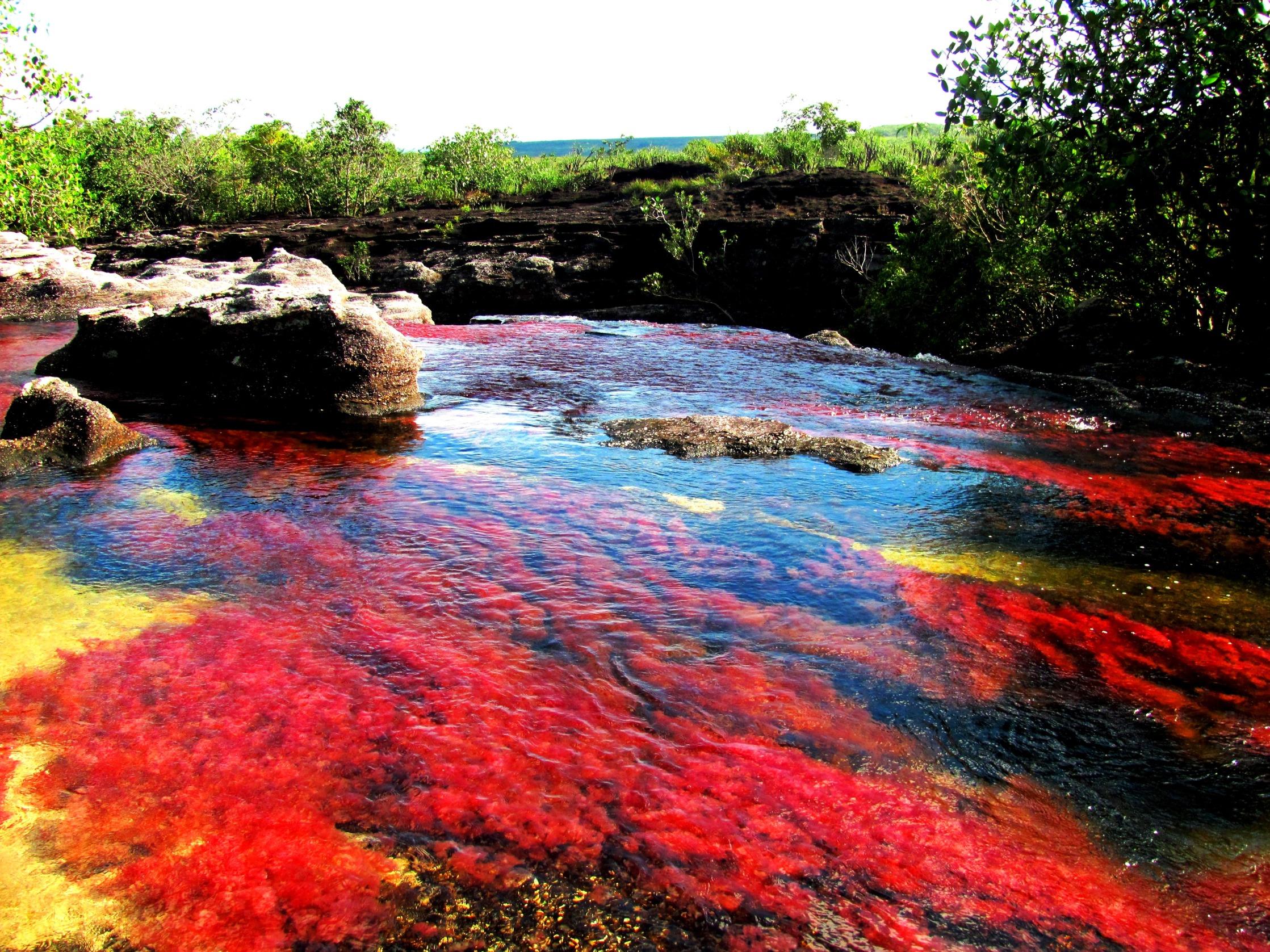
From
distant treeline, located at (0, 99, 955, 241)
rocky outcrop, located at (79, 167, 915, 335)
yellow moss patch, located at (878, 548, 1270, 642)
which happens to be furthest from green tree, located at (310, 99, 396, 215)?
yellow moss patch, located at (878, 548, 1270, 642)

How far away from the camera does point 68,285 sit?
16922 millimetres

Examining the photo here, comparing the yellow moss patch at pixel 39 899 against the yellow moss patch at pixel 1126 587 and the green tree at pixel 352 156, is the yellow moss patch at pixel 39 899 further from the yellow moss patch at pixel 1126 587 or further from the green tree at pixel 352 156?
the green tree at pixel 352 156

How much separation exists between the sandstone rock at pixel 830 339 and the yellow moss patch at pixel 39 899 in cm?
1395

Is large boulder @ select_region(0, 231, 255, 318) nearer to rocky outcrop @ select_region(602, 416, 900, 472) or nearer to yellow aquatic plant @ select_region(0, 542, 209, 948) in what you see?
rocky outcrop @ select_region(602, 416, 900, 472)

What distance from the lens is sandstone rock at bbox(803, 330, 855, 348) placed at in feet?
50.1

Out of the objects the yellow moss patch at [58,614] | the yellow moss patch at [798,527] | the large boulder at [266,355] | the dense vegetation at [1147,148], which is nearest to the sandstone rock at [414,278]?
the large boulder at [266,355]

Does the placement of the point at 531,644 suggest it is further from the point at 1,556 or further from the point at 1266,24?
the point at 1266,24

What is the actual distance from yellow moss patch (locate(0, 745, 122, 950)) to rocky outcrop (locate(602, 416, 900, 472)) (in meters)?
5.43

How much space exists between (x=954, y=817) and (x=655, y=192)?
25.5m

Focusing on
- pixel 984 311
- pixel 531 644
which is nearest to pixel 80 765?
pixel 531 644

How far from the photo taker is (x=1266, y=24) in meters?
8.40

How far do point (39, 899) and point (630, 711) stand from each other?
209 cm

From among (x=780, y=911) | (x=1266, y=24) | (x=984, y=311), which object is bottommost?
(x=780, y=911)

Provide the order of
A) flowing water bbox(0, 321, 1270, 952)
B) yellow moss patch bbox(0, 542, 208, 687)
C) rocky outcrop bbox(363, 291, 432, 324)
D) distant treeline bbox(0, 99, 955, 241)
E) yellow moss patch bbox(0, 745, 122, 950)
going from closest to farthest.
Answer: yellow moss patch bbox(0, 745, 122, 950)
flowing water bbox(0, 321, 1270, 952)
yellow moss patch bbox(0, 542, 208, 687)
rocky outcrop bbox(363, 291, 432, 324)
distant treeline bbox(0, 99, 955, 241)
